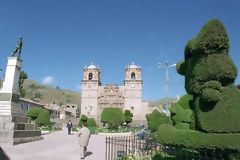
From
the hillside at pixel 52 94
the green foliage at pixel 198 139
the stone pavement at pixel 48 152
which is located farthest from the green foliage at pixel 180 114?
the hillside at pixel 52 94

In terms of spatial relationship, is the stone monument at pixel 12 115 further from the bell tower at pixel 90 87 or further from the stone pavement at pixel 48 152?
the bell tower at pixel 90 87

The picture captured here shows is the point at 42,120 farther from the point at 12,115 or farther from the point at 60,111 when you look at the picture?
the point at 60,111

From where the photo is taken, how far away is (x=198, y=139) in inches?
305

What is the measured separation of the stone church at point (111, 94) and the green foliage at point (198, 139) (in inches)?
3479

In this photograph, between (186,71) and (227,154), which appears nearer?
(227,154)

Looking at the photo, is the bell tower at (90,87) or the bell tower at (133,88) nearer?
the bell tower at (133,88)

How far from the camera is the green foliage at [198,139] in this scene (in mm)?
7418

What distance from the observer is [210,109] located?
26.1 feet

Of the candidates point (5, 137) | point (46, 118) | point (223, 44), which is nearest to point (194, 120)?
point (223, 44)

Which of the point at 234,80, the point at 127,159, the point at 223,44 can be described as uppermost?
the point at 223,44

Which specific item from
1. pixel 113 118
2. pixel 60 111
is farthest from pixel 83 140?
pixel 60 111

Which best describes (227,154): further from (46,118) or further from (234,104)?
(46,118)

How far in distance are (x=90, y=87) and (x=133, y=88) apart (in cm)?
1502

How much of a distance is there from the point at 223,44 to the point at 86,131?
6656 mm
